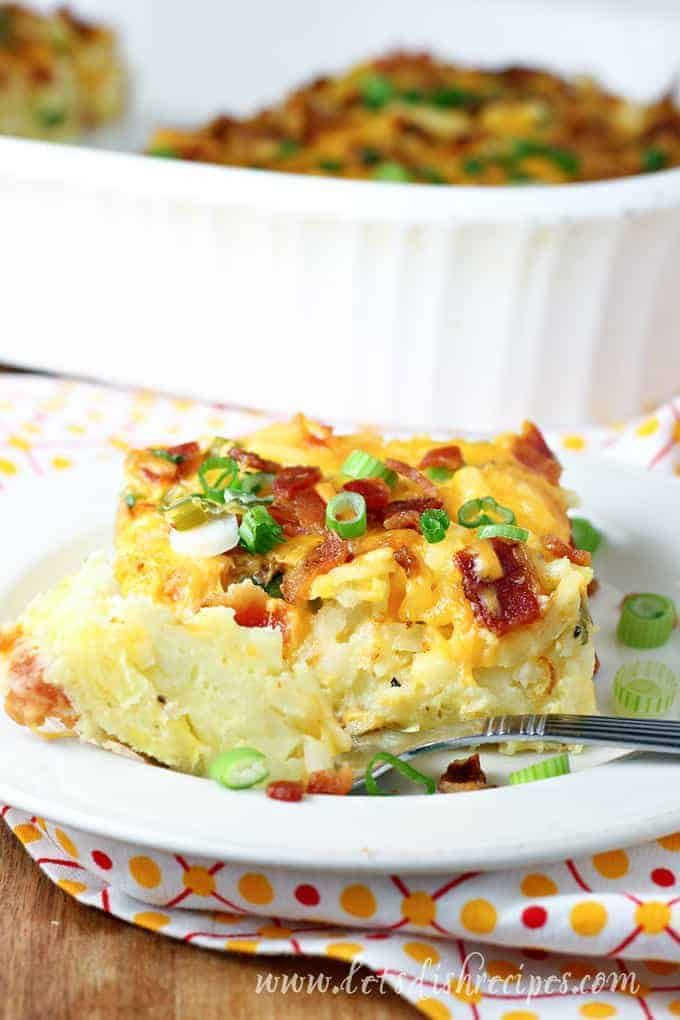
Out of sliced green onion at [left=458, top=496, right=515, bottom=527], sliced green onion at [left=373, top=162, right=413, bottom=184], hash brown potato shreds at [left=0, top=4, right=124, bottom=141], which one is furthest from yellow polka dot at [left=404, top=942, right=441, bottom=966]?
hash brown potato shreds at [left=0, top=4, right=124, bottom=141]

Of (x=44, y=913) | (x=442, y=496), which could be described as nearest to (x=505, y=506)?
(x=442, y=496)

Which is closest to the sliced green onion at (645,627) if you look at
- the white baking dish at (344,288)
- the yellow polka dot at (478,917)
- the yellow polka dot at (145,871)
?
the yellow polka dot at (478,917)

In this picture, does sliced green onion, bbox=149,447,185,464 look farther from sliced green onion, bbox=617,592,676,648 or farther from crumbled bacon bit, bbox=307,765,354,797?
sliced green onion, bbox=617,592,676,648

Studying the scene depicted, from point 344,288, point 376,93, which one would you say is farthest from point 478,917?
point 376,93

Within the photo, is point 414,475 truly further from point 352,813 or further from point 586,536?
point 352,813

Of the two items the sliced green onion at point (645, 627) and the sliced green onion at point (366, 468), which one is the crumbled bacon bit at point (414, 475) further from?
the sliced green onion at point (645, 627)

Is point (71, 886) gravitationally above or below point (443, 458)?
below

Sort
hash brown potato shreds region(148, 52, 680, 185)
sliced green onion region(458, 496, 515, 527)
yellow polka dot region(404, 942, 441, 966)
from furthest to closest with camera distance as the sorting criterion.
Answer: hash brown potato shreds region(148, 52, 680, 185), sliced green onion region(458, 496, 515, 527), yellow polka dot region(404, 942, 441, 966)
